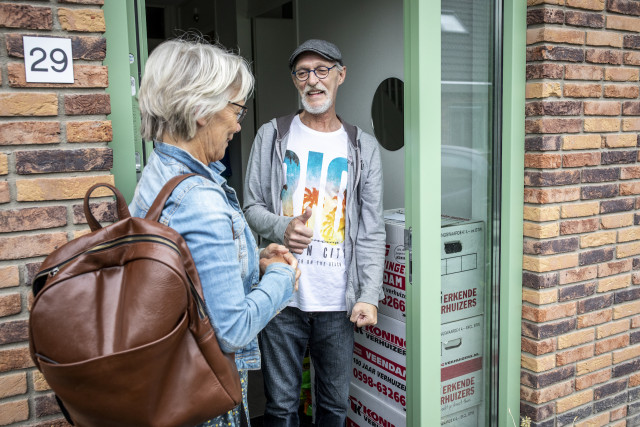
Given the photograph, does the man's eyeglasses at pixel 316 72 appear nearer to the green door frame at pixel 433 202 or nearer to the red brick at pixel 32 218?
the green door frame at pixel 433 202

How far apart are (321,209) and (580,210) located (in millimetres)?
1301

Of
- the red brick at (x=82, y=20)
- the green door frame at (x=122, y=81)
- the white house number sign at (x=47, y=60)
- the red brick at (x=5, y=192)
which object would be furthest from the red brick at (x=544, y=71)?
the red brick at (x=5, y=192)

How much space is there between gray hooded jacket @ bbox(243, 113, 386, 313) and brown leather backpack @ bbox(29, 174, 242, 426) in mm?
1243

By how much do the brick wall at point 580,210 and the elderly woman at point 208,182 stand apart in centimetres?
160

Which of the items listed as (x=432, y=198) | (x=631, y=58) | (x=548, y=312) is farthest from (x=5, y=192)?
(x=631, y=58)

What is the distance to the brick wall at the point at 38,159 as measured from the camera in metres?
1.62

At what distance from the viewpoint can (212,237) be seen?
1305 mm

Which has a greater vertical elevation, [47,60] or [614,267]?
[47,60]

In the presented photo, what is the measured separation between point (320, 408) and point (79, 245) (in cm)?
172

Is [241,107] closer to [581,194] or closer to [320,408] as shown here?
[320,408]

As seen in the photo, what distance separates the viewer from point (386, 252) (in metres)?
2.81

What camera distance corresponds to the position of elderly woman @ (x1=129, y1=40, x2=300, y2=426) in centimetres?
131

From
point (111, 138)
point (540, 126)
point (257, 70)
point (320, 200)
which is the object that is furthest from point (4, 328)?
point (257, 70)

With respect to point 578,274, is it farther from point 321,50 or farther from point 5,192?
point 5,192
